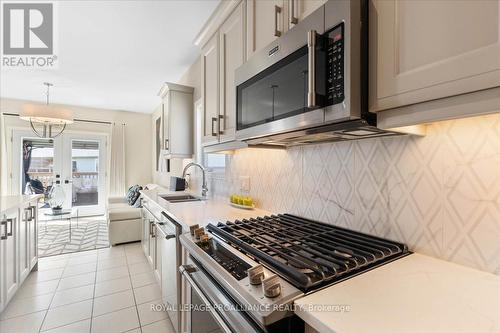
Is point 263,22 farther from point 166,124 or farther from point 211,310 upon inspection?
point 166,124

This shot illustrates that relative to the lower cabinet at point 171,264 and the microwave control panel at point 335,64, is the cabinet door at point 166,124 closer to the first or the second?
the lower cabinet at point 171,264

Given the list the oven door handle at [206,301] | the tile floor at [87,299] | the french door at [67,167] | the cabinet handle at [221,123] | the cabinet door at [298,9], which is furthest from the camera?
the french door at [67,167]

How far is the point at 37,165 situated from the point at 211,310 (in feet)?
20.7

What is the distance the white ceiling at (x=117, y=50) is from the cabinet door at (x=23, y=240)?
1874 mm

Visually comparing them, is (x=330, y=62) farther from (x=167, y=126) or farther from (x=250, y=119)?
(x=167, y=126)

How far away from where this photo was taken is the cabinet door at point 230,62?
153cm

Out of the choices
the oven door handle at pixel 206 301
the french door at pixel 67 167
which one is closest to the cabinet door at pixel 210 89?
the oven door handle at pixel 206 301

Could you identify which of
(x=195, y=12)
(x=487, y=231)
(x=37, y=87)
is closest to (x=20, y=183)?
(x=37, y=87)

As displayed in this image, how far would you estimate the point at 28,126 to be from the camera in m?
5.14

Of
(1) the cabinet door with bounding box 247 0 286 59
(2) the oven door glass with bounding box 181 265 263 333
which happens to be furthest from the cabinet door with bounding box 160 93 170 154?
(2) the oven door glass with bounding box 181 265 263 333

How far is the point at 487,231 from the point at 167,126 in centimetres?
327

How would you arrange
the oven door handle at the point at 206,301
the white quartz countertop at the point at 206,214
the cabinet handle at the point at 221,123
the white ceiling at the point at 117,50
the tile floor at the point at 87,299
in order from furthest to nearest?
the white ceiling at the point at 117,50 → the tile floor at the point at 87,299 → the cabinet handle at the point at 221,123 → the white quartz countertop at the point at 206,214 → the oven door handle at the point at 206,301

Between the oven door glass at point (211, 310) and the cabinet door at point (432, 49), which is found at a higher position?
the cabinet door at point (432, 49)

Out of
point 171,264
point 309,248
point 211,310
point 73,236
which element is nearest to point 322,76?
point 309,248
